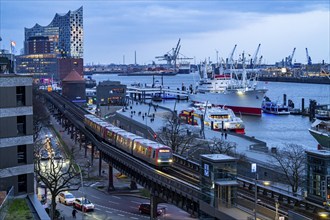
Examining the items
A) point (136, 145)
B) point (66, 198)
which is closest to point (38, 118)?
point (66, 198)

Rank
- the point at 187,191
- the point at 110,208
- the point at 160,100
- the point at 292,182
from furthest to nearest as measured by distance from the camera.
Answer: the point at 160,100 → the point at 110,208 → the point at 292,182 → the point at 187,191

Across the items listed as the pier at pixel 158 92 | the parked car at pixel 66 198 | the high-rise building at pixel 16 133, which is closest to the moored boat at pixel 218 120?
the parked car at pixel 66 198

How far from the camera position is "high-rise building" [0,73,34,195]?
2081 centimetres

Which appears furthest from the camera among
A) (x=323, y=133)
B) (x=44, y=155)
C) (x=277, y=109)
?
(x=277, y=109)

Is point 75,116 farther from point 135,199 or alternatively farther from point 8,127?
point 8,127

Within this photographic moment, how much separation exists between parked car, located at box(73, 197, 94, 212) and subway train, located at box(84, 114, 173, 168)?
4512 mm

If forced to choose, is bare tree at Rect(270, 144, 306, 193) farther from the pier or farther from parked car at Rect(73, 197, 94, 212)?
the pier

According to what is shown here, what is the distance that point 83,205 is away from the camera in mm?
32062

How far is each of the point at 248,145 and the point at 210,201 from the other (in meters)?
32.3

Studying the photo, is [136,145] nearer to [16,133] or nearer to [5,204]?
[16,133]

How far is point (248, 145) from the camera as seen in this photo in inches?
2042

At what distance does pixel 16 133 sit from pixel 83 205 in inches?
468

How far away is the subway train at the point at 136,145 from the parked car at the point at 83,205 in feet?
14.8

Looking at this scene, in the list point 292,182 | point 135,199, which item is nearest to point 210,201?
point 292,182
